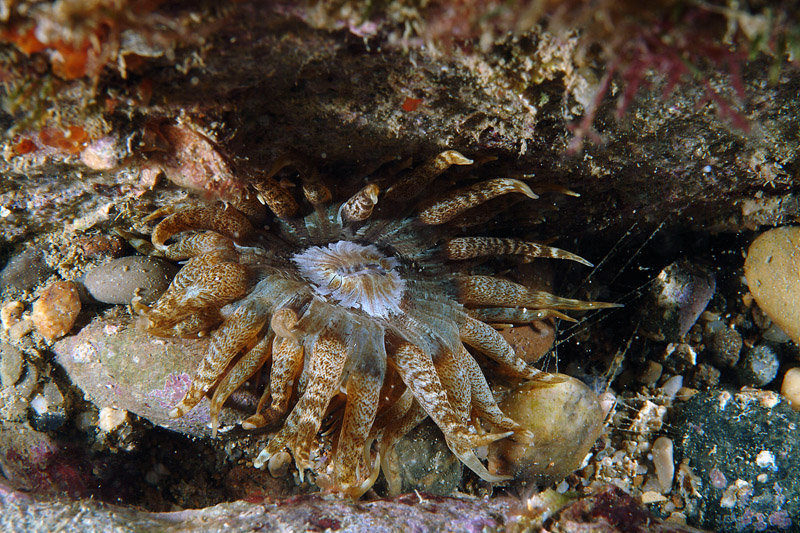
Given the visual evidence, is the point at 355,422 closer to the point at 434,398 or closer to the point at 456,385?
the point at 434,398

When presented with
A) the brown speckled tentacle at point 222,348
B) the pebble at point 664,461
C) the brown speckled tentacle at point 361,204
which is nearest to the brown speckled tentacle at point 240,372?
the brown speckled tentacle at point 222,348

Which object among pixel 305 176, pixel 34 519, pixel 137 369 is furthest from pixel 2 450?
pixel 305 176

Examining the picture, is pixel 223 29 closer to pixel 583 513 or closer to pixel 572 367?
pixel 583 513

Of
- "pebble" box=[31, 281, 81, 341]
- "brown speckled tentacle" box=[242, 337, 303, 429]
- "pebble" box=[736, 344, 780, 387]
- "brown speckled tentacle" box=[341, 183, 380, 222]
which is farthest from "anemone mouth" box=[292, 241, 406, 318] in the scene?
"pebble" box=[736, 344, 780, 387]

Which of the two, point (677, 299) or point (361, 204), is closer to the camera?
point (361, 204)

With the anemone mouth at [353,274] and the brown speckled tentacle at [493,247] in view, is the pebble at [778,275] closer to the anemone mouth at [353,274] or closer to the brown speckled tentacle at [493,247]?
the brown speckled tentacle at [493,247]

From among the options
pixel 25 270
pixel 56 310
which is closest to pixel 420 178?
pixel 56 310
